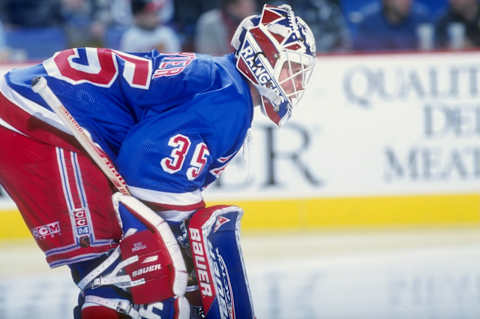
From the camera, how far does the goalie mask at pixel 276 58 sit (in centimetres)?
295

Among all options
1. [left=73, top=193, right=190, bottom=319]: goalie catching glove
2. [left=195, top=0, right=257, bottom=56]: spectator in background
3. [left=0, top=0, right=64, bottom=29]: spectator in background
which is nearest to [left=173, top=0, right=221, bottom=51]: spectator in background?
[left=195, top=0, right=257, bottom=56]: spectator in background

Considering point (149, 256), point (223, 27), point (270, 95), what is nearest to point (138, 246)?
point (149, 256)

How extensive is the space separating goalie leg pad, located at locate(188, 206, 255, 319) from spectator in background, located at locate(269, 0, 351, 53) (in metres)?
3.79

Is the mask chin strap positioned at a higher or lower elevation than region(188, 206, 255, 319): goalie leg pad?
higher

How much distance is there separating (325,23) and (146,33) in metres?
1.27

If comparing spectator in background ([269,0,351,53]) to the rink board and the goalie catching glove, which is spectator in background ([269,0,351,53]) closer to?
the rink board

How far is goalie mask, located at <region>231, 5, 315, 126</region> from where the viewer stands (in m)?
2.95

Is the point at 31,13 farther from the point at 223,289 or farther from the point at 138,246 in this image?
the point at 223,289

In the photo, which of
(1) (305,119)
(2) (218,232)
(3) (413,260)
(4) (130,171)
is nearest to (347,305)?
(3) (413,260)

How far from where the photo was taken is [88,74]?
9.70 ft

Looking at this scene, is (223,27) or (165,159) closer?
(165,159)

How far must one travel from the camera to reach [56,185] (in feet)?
9.81

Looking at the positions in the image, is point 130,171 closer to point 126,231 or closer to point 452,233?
point 126,231

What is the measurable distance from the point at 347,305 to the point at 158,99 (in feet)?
5.88
